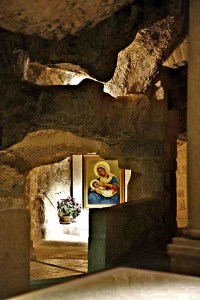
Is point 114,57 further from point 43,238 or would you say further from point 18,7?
point 43,238

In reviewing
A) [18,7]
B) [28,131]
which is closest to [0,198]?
[28,131]

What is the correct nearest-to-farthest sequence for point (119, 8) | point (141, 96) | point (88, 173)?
point (119, 8) < point (141, 96) < point (88, 173)

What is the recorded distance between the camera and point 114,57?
9.62m

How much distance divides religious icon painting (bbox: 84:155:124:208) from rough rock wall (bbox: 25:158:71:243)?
32.7 inches

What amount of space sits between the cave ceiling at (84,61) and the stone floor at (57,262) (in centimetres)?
285

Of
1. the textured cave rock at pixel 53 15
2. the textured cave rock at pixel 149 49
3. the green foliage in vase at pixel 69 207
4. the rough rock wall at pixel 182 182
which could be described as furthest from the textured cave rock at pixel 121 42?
the green foliage in vase at pixel 69 207

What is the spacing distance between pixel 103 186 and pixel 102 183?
0.32ft

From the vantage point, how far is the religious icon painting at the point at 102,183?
50.0ft

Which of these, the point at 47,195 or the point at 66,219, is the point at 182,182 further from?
the point at 47,195

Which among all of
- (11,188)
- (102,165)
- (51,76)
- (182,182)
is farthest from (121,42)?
(182,182)

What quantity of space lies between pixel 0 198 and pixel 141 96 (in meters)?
4.55

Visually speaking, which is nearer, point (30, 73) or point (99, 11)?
point (99, 11)

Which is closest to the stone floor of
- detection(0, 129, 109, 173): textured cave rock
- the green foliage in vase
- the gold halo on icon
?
the green foliage in vase

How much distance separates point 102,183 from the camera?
15.4 metres
